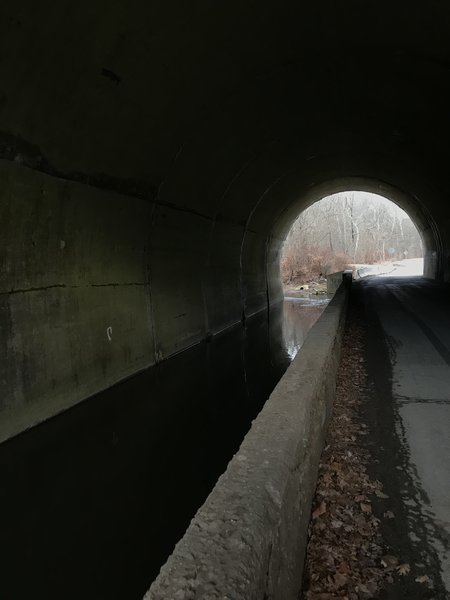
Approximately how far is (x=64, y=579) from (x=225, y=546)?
2654 millimetres

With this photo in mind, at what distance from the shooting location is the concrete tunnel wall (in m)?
5.48

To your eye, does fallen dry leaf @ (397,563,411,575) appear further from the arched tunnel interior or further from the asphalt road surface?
the arched tunnel interior

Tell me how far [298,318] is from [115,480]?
48.2ft

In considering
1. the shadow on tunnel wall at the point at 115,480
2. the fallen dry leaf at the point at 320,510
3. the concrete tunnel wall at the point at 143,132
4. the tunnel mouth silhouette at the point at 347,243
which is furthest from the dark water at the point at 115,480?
the tunnel mouth silhouette at the point at 347,243

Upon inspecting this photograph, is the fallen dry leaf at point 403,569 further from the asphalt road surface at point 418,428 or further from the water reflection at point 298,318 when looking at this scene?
the water reflection at point 298,318

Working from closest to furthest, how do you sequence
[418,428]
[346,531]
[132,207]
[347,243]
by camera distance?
[346,531]
[418,428]
[132,207]
[347,243]

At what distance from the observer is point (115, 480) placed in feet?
18.2

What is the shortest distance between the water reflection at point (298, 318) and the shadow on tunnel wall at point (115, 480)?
4.42m

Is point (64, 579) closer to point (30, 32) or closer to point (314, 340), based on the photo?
point (314, 340)

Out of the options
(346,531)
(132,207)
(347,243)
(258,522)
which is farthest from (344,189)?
(347,243)

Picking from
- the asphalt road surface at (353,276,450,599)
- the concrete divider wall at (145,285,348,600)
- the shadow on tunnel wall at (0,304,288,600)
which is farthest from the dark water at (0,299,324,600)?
the asphalt road surface at (353,276,450,599)

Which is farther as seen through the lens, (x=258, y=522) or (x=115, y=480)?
(x=115, y=480)

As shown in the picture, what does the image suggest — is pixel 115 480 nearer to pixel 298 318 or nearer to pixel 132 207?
pixel 132 207

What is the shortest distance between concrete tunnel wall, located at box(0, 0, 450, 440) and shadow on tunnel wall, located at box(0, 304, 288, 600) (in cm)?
51
